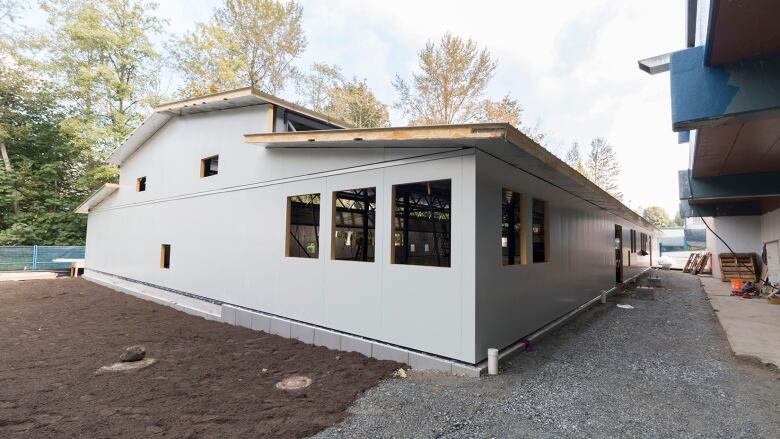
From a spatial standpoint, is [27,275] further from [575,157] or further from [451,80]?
[575,157]

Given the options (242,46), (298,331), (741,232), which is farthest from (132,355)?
(741,232)

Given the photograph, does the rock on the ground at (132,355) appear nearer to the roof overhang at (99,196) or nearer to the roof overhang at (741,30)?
the roof overhang at (741,30)

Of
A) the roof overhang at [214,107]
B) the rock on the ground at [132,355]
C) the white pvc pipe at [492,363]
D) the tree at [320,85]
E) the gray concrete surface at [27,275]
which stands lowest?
the gray concrete surface at [27,275]

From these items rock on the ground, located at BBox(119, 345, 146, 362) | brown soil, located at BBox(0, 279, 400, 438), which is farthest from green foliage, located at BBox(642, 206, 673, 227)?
rock on the ground, located at BBox(119, 345, 146, 362)

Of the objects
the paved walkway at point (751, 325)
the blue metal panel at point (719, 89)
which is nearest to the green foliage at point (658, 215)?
the paved walkway at point (751, 325)

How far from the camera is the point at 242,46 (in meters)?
17.9

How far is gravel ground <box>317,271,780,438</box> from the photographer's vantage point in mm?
2713

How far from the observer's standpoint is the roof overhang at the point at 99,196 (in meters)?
11.2

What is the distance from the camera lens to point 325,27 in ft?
64.7

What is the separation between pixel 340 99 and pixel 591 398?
20346 millimetres

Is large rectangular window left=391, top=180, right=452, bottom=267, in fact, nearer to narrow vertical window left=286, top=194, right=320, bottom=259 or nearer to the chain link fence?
narrow vertical window left=286, top=194, right=320, bottom=259

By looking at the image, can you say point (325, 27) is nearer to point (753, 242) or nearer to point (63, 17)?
point (63, 17)

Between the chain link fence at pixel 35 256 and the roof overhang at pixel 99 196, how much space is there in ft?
12.7

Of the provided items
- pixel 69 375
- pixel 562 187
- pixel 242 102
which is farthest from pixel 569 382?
pixel 242 102
